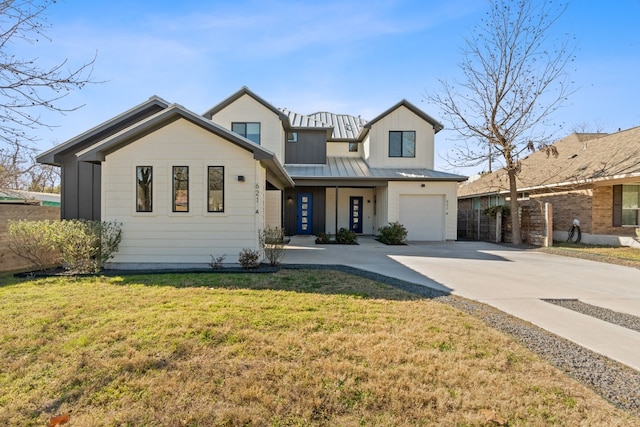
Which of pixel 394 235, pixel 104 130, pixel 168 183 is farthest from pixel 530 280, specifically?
pixel 104 130

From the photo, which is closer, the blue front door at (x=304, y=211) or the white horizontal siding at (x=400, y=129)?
the white horizontal siding at (x=400, y=129)

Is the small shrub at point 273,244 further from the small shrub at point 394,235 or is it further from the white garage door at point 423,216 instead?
the white garage door at point 423,216

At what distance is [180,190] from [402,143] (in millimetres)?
13003

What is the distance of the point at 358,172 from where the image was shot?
17203 mm

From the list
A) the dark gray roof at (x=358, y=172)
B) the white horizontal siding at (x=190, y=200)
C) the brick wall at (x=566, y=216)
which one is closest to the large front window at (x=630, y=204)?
the brick wall at (x=566, y=216)

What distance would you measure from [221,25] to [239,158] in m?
3.42

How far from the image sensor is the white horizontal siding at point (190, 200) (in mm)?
8789

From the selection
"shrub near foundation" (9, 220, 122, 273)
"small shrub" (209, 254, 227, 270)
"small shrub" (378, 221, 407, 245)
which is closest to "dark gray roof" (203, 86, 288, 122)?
"small shrub" (378, 221, 407, 245)

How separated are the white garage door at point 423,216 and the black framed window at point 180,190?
1118 cm

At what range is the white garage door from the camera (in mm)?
17047

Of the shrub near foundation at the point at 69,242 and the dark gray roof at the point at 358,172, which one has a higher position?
the dark gray roof at the point at 358,172

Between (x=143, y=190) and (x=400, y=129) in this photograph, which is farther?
(x=400, y=129)

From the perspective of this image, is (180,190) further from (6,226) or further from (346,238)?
(346,238)

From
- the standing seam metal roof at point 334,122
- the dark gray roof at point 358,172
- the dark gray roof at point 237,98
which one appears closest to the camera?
the dark gray roof at point 358,172
